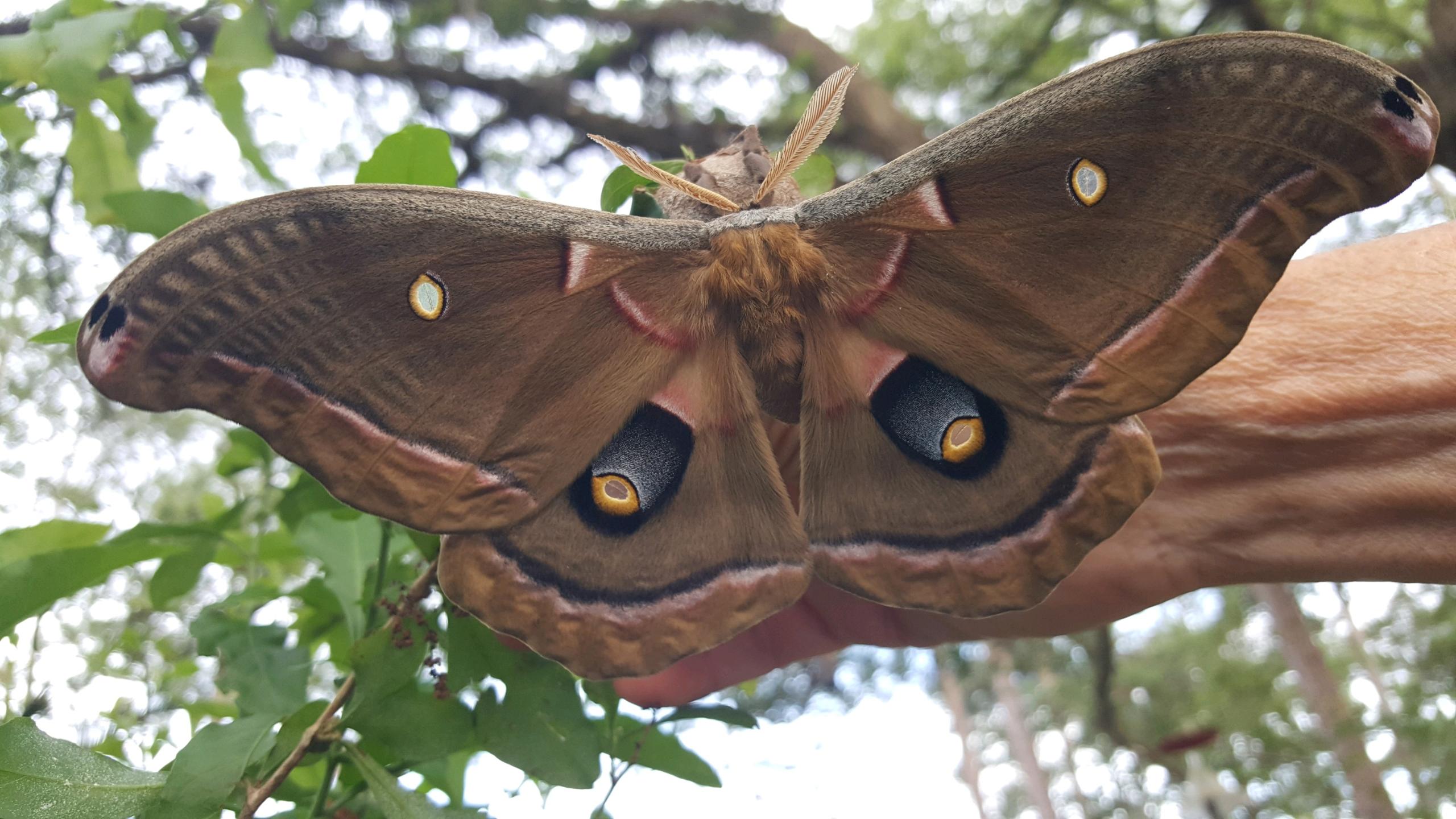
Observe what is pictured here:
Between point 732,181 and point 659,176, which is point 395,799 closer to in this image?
point 659,176

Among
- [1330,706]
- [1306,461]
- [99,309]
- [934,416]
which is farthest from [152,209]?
[1330,706]

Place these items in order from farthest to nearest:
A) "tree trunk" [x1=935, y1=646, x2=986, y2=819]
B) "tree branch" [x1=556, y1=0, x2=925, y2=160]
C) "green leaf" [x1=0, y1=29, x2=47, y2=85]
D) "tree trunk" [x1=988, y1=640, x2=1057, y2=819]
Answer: "tree trunk" [x1=988, y1=640, x2=1057, y2=819] → "tree trunk" [x1=935, y1=646, x2=986, y2=819] → "tree branch" [x1=556, y1=0, x2=925, y2=160] → "green leaf" [x1=0, y1=29, x2=47, y2=85]

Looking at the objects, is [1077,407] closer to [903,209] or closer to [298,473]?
[903,209]

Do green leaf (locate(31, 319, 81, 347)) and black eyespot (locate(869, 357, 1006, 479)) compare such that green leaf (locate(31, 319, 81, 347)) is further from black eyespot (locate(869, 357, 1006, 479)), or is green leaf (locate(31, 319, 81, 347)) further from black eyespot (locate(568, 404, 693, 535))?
black eyespot (locate(869, 357, 1006, 479))

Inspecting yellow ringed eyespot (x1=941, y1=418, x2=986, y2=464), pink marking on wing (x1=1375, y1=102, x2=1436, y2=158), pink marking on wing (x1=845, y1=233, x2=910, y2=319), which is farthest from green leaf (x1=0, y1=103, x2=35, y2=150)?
pink marking on wing (x1=1375, y1=102, x2=1436, y2=158)

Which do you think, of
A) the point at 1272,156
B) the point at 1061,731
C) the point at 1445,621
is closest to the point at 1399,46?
the point at 1272,156
